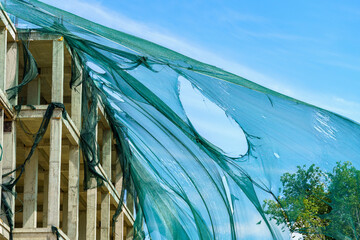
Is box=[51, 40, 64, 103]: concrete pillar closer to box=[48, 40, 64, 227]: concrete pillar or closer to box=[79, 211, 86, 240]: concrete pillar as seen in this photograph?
box=[48, 40, 64, 227]: concrete pillar

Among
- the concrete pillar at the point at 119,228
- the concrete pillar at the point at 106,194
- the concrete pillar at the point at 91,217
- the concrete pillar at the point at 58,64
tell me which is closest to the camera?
the concrete pillar at the point at 58,64

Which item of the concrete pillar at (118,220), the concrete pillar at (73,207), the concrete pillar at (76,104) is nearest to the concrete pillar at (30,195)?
the concrete pillar at (73,207)

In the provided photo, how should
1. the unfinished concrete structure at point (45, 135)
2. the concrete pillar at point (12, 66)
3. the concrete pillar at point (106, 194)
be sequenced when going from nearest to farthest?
the unfinished concrete structure at point (45, 135) < the concrete pillar at point (12, 66) < the concrete pillar at point (106, 194)

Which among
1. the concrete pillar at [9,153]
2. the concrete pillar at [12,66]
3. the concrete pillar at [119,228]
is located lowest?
the concrete pillar at [119,228]

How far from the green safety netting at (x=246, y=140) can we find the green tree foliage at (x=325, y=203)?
2 cm

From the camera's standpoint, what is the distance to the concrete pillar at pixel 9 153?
15.7 m

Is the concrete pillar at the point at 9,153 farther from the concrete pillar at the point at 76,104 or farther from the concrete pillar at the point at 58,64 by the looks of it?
the concrete pillar at the point at 76,104

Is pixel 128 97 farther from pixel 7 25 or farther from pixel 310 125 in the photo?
pixel 310 125

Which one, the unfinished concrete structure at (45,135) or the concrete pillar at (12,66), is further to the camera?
the concrete pillar at (12,66)

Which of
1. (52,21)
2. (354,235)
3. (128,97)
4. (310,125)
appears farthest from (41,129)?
(354,235)

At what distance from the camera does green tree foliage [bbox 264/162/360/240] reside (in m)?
11.9

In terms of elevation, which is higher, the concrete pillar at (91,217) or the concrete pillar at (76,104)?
the concrete pillar at (76,104)

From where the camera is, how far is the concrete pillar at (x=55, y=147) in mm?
16438

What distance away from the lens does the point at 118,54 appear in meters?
13.6
